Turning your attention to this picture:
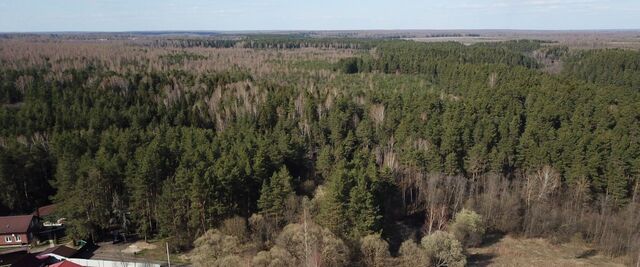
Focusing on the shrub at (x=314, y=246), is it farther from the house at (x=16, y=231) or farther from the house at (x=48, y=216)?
the house at (x=16, y=231)

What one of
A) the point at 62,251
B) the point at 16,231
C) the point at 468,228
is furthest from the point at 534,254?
the point at 16,231

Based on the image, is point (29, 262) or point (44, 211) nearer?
point (29, 262)

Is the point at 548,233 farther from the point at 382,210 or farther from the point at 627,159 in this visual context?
the point at 382,210

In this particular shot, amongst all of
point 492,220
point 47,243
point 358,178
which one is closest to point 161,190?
point 47,243

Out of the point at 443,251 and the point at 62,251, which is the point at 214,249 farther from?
the point at 443,251

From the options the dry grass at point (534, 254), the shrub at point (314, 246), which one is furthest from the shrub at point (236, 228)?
the dry grass at point (534, 254)

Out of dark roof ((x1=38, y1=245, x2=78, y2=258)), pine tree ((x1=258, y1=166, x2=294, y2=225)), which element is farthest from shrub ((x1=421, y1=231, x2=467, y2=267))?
dark roof ((x1=38, y1=245, x2=78, y2=258))
